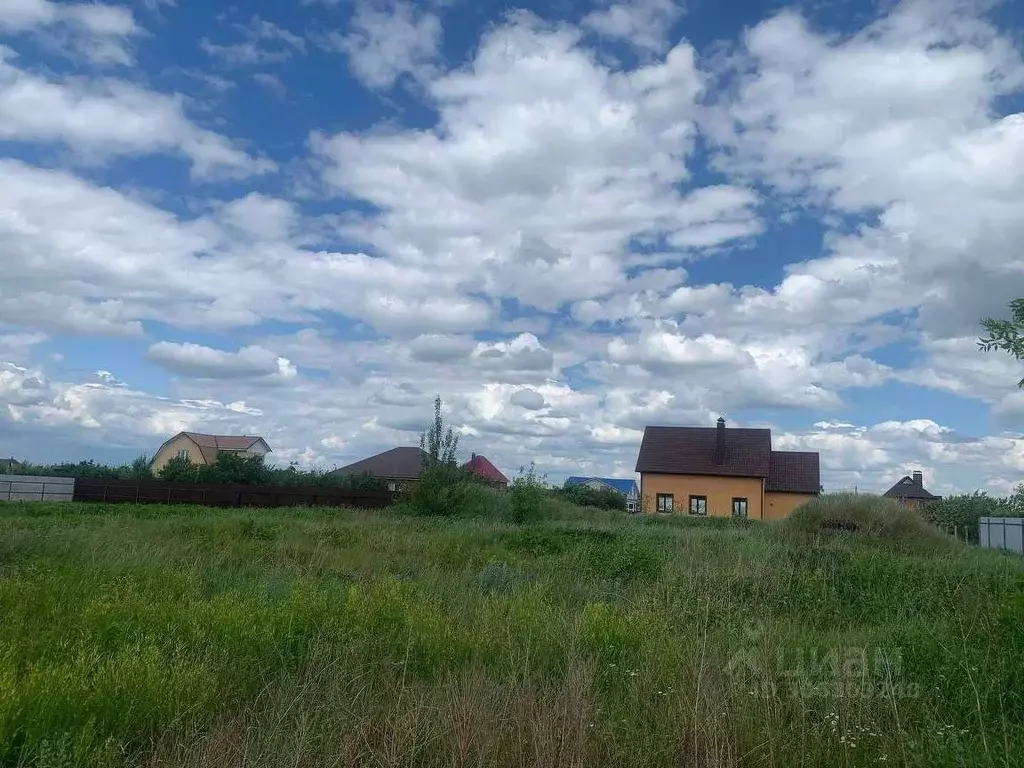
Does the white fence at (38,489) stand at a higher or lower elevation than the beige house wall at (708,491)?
lower

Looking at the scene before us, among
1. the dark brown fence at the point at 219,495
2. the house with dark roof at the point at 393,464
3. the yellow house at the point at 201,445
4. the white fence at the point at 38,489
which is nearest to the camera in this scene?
the white fence at the point at 38,489

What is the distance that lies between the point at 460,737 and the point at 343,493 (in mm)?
26250

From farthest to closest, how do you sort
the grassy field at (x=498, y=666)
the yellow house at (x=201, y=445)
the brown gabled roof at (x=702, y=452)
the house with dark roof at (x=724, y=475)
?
1. the yellow house at (x=201, y=445)
2. the brown gabled roof at (x=702, y=452)
3. the house with dark roof at (x=724, y=475)
4. the grassy field at (x=498, y=666)

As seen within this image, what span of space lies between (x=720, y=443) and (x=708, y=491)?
9.51 ft

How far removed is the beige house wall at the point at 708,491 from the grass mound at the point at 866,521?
21899 mm

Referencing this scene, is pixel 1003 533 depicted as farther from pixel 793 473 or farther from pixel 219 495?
pixel 219 495

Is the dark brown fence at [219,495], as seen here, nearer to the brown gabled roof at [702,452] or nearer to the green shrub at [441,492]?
the green shrub at [441,492]

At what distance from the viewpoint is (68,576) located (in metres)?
7.88

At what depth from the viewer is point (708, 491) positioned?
132 feet

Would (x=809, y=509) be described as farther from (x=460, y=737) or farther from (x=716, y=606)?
(x=460, y=737)

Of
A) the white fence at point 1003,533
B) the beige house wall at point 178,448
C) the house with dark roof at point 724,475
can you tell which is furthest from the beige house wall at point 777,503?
the beige house wall at point 178,448

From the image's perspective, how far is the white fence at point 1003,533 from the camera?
1808 centimetres

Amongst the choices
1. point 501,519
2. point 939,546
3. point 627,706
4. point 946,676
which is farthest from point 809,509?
point 627,706

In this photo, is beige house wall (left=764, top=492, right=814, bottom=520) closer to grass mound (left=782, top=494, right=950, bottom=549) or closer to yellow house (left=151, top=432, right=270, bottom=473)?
grass mound (left=782, top=494, right=950, bottom=549)
